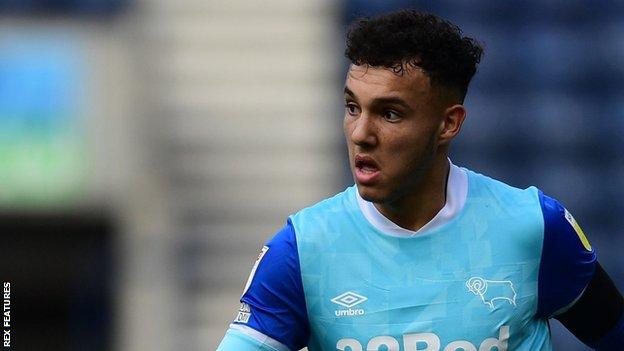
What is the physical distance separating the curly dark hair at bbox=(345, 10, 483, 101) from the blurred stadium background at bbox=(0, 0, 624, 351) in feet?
16.5

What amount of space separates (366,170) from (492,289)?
43 cm

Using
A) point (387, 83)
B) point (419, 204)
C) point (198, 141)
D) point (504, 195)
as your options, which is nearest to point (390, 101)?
point (387, 83)

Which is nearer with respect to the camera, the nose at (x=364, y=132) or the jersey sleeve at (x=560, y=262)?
the nose at (x=364, y=132)

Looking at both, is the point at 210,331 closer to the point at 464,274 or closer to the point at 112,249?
the point at 112,249

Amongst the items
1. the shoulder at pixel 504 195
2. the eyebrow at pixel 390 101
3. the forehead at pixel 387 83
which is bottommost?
the shoulder at pixel 504 195

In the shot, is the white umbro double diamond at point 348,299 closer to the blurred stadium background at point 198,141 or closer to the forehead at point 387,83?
the forehead at point 387,83

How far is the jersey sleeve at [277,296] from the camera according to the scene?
126 inches

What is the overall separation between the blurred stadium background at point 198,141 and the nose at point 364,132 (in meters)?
5.15

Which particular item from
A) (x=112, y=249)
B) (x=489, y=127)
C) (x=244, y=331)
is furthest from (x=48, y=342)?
(x=244, y=331)

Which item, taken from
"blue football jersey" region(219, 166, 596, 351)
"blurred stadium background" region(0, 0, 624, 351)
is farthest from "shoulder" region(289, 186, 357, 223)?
"blurred stadium background" region(0, 0, 624, 351)

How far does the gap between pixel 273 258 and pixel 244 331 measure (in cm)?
19

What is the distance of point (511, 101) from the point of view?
888 cm

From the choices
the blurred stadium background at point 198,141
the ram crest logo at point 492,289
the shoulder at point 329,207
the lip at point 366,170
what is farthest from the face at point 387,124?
the blurred stadium background at point 198,141

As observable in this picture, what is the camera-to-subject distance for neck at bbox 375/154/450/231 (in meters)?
3.33
